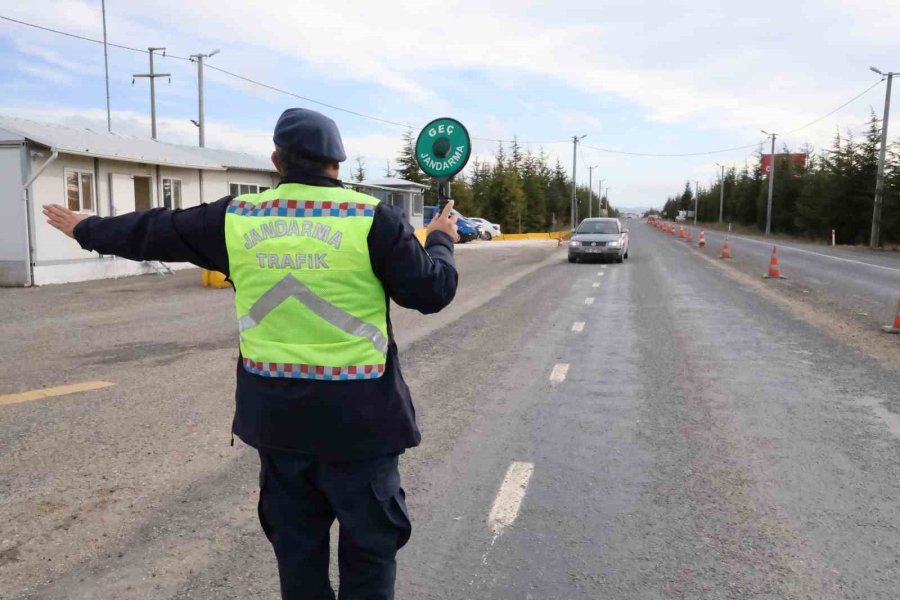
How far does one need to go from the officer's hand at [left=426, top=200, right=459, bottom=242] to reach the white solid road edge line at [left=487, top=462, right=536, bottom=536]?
6.85ft

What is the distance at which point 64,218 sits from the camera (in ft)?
8.61

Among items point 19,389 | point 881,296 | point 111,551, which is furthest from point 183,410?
point 881,296

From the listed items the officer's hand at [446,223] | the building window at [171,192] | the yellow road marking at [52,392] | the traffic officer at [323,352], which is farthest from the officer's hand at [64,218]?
the building window at [171,192]

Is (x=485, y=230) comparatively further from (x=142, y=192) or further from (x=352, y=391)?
(x=352, y=391)

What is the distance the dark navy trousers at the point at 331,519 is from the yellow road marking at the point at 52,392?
214 inches

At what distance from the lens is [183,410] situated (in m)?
6.37

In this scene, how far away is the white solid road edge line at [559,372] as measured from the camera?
25.6 feet

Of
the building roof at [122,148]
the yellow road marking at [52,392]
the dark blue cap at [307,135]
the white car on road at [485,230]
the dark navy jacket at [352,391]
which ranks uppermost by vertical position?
the building roof at [122,148]

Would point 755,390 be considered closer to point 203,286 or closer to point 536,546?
point 536,546

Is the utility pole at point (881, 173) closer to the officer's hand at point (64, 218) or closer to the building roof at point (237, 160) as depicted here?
the building roof at point (237, 160)

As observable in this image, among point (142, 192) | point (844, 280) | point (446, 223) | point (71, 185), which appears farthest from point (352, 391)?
point (142, 192)

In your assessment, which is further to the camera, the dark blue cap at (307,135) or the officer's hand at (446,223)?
the officer's hand at (446,223)

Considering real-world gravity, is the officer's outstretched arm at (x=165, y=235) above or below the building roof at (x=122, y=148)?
below

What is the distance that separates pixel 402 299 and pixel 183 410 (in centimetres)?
470
